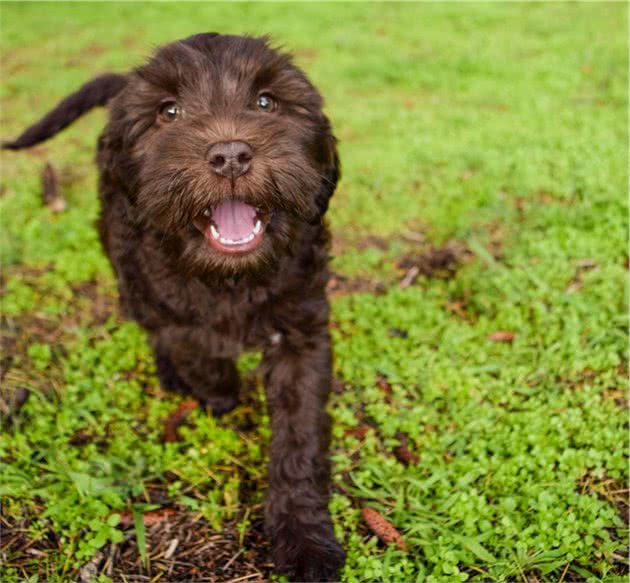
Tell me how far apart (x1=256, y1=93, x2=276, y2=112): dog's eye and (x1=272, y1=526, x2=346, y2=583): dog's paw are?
1.60 metres

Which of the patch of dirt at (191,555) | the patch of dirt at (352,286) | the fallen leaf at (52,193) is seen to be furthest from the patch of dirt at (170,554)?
the fallen leaf at (52,193)

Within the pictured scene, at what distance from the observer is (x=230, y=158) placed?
2.03m

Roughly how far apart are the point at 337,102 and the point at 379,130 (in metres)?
0.87

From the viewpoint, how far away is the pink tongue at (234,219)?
2.30 meters

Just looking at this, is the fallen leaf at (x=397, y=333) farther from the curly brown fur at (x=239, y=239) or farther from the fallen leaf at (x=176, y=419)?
the fallen leaf at (x=176, y=419)

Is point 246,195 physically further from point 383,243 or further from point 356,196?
point 356,196

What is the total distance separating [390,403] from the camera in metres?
3.03

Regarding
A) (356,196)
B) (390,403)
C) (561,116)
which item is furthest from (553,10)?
(390,403)

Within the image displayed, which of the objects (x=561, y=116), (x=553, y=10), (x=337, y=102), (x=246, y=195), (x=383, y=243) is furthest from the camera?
(x=553, y=10)

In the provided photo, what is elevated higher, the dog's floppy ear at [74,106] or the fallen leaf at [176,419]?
the dog's floppy ear at [74,106]

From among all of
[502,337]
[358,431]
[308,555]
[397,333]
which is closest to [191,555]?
[308,555]

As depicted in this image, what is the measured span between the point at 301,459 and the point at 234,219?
3.23 ft

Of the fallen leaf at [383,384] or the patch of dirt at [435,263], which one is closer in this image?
the fallen leaf at [383,384]

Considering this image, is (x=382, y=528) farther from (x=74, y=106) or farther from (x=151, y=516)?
(x=74, y=106)
